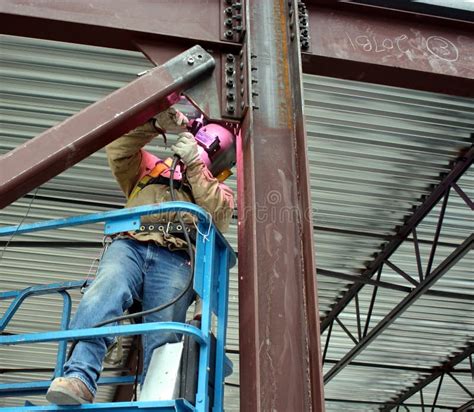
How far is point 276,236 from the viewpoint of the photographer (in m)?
3.82

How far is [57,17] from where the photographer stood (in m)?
4.11

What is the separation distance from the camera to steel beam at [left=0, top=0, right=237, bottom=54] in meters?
4.11

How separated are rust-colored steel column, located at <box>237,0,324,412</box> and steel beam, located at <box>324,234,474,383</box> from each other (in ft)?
17.9

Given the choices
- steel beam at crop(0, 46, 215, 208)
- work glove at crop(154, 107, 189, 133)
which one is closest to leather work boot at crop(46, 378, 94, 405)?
steel beam at crop(0, 46, 215, 208)

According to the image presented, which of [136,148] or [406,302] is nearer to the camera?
[136,148]

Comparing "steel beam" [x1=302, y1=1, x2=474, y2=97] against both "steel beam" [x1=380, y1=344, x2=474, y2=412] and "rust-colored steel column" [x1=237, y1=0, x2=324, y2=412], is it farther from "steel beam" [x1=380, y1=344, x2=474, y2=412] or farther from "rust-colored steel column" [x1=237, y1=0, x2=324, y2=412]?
"steel beam" [x1=380, y1=344, x2=474, y2=412]

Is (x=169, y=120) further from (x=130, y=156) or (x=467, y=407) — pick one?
(x=467, y=407)

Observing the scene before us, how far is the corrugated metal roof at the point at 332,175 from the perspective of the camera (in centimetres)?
655

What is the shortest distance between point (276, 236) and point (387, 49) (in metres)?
1.70

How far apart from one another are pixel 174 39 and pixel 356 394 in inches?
465

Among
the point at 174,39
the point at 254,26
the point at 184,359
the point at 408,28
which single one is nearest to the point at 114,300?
the point at 184,359

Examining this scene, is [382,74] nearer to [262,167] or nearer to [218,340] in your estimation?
[262,167]

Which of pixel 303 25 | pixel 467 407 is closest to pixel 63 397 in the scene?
pixel 303 25

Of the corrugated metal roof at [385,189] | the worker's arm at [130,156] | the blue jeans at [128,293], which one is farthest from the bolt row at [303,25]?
the corrugated metal roof at [385,189]
